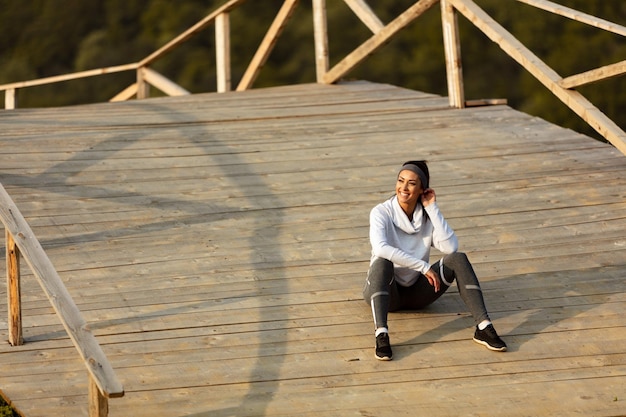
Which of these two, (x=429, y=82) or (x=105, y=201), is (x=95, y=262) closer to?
(x=105, y=201)

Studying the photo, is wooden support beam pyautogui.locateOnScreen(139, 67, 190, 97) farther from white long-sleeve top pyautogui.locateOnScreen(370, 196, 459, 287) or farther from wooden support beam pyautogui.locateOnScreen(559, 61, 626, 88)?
white long-sleeve top pyautogui.locateOnScreen(370, 196, 459, 287)

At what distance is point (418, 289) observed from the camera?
4.99 m

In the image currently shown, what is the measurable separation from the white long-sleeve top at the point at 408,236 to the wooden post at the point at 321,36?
4136 mm

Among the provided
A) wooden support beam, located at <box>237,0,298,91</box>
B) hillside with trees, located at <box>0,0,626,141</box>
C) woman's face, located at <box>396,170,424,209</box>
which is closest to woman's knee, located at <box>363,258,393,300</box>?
woman's face, located at <box>396,170,424,209</box>

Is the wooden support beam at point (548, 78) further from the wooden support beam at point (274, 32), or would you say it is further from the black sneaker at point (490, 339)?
the black sneaker at point (490, 339)

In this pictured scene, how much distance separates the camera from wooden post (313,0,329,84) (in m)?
8.98

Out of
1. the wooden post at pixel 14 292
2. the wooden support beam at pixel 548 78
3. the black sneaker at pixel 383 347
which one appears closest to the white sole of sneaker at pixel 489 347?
the black sneaker at pixel 383 347

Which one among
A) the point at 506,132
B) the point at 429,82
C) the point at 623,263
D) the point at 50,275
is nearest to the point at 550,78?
the point at 506,132

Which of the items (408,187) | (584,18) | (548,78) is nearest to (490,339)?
(408,187)

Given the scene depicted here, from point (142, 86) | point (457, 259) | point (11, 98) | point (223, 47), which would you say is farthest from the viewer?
point (142, 86)

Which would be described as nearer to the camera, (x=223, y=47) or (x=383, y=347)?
(x=383, y=347)

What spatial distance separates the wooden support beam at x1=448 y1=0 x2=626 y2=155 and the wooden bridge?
1 centimetres

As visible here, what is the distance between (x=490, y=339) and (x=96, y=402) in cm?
159

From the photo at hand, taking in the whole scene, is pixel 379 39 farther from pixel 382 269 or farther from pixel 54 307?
pixel 54 307
